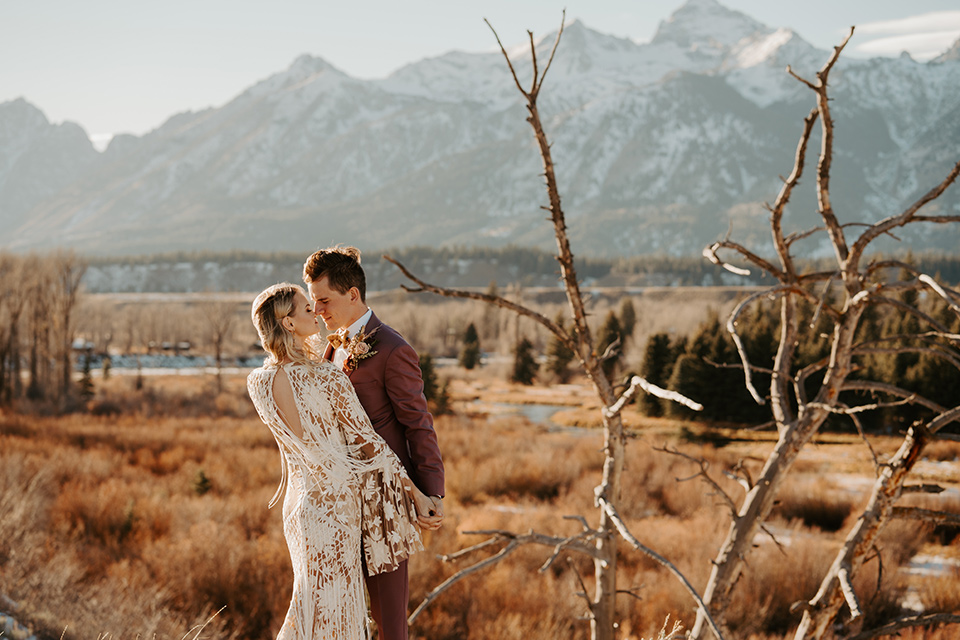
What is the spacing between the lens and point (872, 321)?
38344mm

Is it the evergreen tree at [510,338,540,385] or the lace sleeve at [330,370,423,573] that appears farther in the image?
the evergreen tree at [510,338,540,385]

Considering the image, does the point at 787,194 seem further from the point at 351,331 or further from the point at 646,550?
the point at 351,331

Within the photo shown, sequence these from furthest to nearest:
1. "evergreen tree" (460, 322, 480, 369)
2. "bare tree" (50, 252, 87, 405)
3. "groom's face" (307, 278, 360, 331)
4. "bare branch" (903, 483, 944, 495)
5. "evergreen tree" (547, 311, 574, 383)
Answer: "evergreen tree" (460, 322, 480, 369) < "evergreen tree" (547, 311, 574, 383) < "bare tree" (50, 252, 87, 405) < "bare branch" (903, 483, 944, 495) < "groom's face" (307, 278, 360, 331)

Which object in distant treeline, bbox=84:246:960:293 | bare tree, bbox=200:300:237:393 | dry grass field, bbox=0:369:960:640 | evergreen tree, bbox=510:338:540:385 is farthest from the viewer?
distant treeline, bbox=84:246:960:293

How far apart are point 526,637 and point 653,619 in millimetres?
1709

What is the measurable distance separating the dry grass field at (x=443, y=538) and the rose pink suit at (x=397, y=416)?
113 centimetres

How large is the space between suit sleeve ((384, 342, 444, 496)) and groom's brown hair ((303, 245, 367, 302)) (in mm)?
354

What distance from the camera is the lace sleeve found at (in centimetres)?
249

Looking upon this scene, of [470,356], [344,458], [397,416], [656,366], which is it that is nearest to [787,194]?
[397,416]

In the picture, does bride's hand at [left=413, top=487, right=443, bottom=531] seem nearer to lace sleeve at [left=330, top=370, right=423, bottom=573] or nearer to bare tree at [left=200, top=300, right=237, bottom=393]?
lace sleeve at [left=330, top=370, right=423, bottom=573]

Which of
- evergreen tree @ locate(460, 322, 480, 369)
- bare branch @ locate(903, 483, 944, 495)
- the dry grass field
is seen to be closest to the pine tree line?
the dry grass field

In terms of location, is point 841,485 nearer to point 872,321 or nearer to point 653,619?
point 653,619

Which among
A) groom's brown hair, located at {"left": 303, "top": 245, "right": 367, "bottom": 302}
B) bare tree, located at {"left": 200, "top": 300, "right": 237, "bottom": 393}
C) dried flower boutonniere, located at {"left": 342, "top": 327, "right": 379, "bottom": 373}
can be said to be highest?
groom's brown hair, located at {"left": 303, "top": 245, "right": 367, "bottom": 302}

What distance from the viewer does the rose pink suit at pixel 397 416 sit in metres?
2.56
